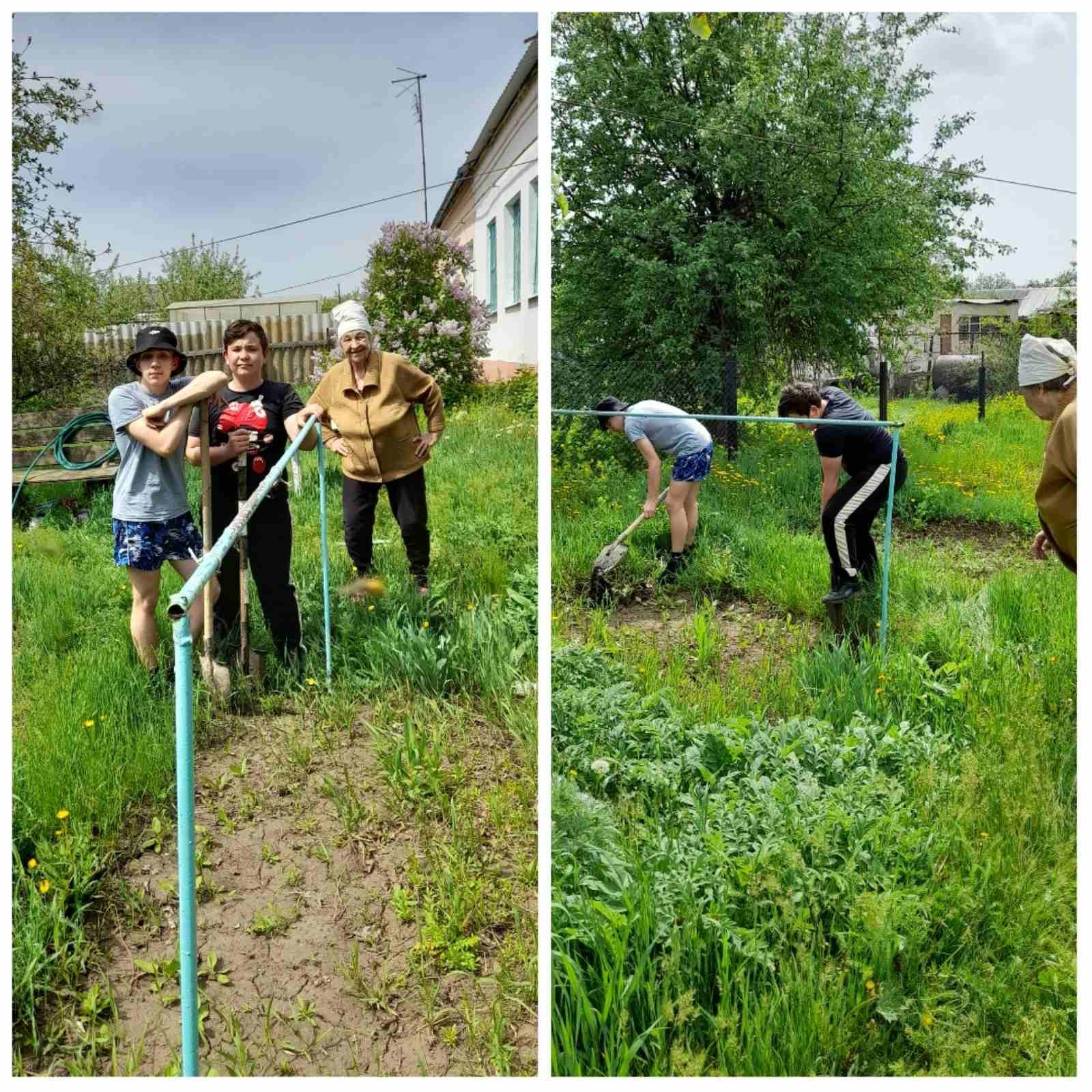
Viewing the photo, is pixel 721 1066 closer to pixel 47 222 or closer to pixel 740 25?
pixel 47 222

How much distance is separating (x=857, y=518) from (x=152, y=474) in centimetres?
185

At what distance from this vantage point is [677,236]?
5.47 feet

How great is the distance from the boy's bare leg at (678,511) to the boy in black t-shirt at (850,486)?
425 millimetres

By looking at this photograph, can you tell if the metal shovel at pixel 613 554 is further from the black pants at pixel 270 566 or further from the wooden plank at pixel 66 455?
the wooden plank at pixel 66 455

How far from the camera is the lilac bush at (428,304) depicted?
5.35ft

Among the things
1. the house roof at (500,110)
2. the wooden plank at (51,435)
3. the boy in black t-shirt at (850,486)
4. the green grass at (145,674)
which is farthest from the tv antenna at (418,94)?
the boy in black t-shirt at (850,486)

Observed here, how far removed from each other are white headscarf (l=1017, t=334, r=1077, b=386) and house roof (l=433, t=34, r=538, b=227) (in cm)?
92

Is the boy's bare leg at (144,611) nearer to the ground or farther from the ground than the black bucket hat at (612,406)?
nearer to the ground

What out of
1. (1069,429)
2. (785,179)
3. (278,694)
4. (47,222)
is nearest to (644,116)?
(785,179)

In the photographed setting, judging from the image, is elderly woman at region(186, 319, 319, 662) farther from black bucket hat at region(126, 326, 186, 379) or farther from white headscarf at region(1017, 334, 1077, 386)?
white headscarf at region(1017, 334, 1077, 386)

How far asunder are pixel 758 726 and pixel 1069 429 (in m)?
0.85

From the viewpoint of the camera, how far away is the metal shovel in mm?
2053

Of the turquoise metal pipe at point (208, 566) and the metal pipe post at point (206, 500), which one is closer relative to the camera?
the turquoise metal pipe at point (208, 566)

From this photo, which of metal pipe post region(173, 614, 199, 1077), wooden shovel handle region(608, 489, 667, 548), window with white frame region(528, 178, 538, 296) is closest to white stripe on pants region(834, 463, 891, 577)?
wooden shovel handle region(608, 489, 667, 548)
